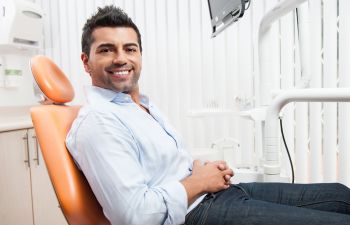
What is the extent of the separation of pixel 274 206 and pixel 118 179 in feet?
1.66

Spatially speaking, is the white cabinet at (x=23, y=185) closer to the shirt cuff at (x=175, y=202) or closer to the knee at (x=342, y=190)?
the shirt cuff at (x=175, y=202)

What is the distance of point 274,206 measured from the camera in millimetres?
1010

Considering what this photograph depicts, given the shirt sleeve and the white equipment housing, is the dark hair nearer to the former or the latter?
the shirt sleeve

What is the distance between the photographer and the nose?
1166mm

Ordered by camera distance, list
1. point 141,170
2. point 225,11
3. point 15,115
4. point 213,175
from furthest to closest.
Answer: point 15,115
point 225,11
point 213,175
point 141,170

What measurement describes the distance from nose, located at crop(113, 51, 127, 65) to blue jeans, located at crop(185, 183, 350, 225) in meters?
0.58

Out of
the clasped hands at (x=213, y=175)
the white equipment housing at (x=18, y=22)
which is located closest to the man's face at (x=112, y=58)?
the clasped hands at (x=213, y=175)

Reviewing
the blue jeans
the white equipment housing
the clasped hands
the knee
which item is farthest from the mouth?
the white equipment housing

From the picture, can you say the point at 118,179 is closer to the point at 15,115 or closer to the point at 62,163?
the point at 62,163

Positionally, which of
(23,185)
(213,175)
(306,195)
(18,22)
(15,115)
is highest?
(18,22)

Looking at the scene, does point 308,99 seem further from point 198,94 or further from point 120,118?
point 198,94

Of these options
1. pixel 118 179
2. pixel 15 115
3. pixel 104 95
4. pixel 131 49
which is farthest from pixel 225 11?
pixel 15 115

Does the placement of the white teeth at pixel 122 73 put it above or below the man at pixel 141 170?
above

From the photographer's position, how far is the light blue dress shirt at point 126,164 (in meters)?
0.86
